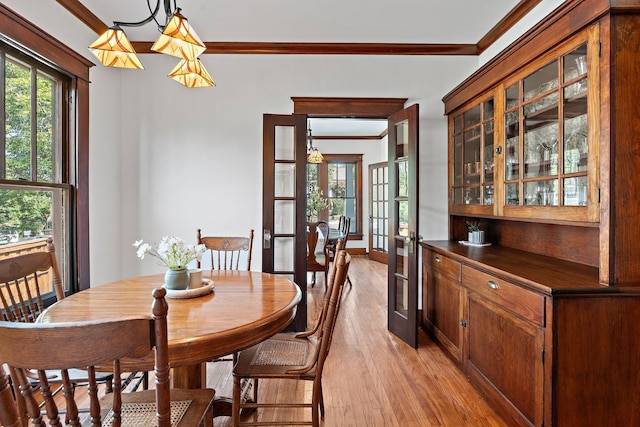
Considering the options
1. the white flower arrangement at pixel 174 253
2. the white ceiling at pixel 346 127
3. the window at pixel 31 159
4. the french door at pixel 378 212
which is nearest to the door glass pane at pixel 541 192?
the white flower arrangement at pixel 174 253

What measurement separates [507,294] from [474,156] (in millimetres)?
1395

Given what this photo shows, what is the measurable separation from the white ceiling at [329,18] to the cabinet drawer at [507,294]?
2.15 metres

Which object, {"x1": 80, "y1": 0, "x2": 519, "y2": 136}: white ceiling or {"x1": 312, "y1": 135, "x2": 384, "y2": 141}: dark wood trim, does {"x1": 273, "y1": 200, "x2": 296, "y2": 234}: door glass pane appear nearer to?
{"x1": 80, "y1": 0, "x2": 519, "y2": 136}: white ceiling

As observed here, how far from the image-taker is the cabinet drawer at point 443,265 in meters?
2.49

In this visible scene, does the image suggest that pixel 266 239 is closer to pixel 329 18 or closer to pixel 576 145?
pixel 329 18

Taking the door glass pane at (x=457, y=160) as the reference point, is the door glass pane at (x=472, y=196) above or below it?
below

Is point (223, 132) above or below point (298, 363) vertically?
above

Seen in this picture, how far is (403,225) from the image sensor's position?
3162 mm

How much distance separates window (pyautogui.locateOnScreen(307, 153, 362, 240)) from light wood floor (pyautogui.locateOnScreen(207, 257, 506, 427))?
454 cm

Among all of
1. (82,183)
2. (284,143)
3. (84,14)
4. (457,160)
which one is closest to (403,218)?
(457,160)

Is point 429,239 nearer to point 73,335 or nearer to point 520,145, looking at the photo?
point 520,145

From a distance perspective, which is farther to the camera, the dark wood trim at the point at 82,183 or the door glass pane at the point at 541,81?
the dark wood trim at the point at 82,183

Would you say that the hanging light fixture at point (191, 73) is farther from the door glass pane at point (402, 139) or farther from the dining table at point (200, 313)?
the door glass pane at point (402, 139)

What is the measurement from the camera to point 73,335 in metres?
0.77
